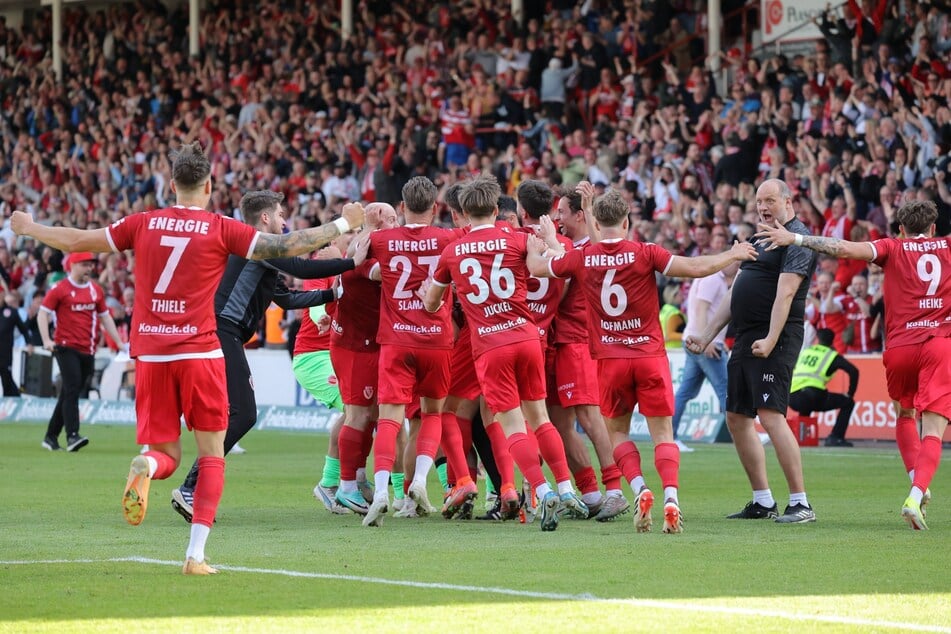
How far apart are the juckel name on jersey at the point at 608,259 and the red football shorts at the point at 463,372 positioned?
149cm

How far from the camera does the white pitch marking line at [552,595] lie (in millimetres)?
6473

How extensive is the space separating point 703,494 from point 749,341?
8.29 ft

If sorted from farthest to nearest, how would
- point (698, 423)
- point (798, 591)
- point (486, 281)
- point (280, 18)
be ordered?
point (280, 18) → point (698, 423) → point (486, 281) → point (798, 591)

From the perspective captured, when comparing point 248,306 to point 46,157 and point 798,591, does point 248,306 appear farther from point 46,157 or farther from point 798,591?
point 46,157

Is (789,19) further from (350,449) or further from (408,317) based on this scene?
(408,317)

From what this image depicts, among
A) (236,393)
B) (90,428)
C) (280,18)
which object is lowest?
(90,428)

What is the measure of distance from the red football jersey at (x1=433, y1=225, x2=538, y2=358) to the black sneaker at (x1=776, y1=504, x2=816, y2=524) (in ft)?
7.24

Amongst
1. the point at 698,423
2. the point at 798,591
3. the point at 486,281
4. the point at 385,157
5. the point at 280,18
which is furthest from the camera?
the point at 280,18

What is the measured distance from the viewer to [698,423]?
68.9 feet

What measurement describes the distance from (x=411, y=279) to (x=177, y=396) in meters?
2.95

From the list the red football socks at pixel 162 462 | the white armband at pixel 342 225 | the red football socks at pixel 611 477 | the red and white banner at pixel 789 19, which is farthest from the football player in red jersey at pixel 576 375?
the red and white banner at pixel 789 19

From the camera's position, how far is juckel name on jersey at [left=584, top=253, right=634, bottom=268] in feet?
33.9

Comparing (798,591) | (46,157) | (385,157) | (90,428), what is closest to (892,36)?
(385,157)

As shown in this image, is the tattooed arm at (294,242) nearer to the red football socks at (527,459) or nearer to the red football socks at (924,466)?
the red football socks at (527,459)
